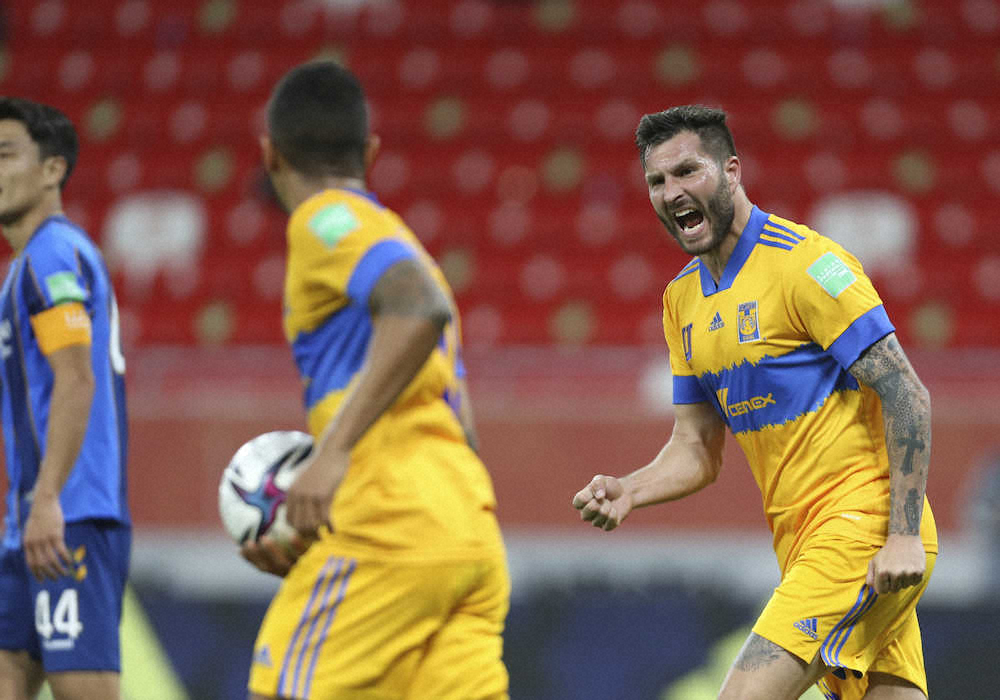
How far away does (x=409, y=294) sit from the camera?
2.82 meters

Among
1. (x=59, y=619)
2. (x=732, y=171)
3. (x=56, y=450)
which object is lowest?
(x=59, y=619)

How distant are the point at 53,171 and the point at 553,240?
607 cm

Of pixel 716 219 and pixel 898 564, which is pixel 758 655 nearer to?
pixel 898 564

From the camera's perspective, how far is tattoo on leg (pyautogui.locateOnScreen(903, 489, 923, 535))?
337 centimetres

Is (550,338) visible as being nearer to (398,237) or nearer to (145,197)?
(145,197)

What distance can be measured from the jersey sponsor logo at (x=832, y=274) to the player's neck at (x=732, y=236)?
0.97 ft

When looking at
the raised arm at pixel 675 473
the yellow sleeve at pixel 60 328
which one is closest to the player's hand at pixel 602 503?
the raised arm at pixel 675 473

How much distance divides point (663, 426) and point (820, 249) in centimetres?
299

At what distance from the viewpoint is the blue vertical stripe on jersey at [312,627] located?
9.36ft

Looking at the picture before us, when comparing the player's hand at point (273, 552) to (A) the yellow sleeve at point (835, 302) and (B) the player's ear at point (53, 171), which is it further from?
(B) the player's ear at point (53, 171)

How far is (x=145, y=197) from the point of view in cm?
1076

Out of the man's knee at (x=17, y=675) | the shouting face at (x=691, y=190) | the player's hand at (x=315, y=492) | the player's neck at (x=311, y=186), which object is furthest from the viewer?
the man's knee at (x=17, y=675)

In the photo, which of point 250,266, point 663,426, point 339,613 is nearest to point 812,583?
point 339,613

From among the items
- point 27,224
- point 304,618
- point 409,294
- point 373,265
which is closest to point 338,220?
point 373,265
